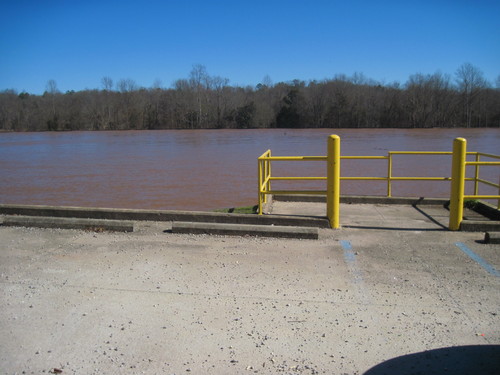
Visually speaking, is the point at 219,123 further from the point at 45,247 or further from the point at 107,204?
the point at 45,247

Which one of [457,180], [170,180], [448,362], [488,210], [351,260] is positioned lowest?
[170,180]

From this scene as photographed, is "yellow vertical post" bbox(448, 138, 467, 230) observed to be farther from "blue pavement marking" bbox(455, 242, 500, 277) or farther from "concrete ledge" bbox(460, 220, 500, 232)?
"blue pavement marking" bbox(455, 242, 500, 277)

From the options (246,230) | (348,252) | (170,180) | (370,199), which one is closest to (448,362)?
(348,252)

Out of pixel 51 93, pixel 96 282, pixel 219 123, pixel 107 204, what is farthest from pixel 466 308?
pixel 51 93

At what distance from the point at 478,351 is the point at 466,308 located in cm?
84

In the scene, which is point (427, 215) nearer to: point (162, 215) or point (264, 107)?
point (162, 215)

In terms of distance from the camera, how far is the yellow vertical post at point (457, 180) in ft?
22.7

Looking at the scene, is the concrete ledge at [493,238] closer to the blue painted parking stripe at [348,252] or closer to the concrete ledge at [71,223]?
the blue painted parking stripe at [348,252]

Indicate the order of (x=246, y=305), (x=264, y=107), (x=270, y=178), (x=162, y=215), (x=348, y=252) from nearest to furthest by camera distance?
(x=246, y=305) → (x=348, y=252) → (x=162, y=215) → (x=270, y=178) → (x=264, y=107)

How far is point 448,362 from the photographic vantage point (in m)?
3.57

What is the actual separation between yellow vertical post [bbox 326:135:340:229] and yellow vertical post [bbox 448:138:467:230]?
174 centimetres

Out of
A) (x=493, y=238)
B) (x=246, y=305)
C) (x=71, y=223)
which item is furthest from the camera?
(x=71, y=223)

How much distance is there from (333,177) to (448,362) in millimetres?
3937

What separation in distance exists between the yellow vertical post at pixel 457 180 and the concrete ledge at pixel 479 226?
87 millimetres
